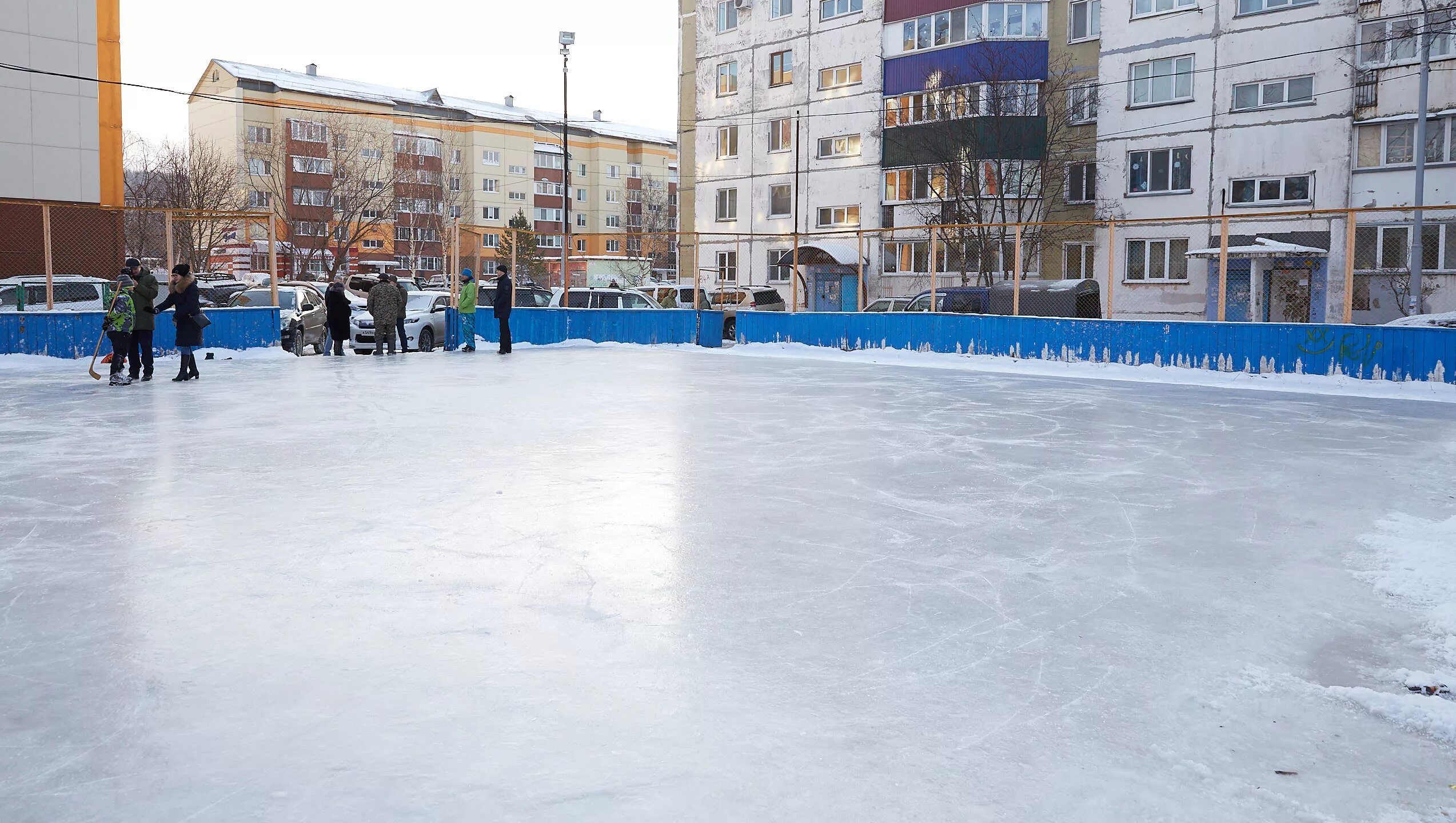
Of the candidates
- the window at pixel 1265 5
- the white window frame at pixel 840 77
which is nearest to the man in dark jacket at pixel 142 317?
the window at pixel 1265 5

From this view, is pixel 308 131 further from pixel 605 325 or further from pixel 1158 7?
pixel 1158 7

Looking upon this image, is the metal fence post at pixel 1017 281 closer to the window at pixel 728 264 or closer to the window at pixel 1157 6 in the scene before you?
the window at pixel 1157 6

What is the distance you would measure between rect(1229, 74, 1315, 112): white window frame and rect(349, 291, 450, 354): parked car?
80.8ft

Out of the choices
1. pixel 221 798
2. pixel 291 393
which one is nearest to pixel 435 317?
pixel 291 393

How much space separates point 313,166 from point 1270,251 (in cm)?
6015

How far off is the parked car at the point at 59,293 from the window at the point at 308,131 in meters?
51.9

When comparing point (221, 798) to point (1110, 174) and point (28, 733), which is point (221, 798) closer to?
point (28, 733)

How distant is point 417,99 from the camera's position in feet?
294

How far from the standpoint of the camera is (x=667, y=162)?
109 metres

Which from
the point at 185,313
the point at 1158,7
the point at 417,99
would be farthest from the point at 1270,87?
the point at 417,99

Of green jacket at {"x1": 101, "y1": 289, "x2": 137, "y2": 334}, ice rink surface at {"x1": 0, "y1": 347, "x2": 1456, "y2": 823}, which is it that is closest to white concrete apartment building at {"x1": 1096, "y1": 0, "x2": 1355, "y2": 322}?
ice rink surface at {"x1": 0, "y1": 347, "x2": 1456, "y2": 823}

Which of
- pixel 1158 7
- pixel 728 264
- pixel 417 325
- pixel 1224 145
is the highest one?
pixel 1158 7

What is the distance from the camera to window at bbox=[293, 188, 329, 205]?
69.1 m

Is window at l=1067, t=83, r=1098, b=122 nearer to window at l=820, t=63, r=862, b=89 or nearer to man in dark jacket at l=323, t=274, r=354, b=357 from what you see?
window at l=820, t=63, r=862, b=89
